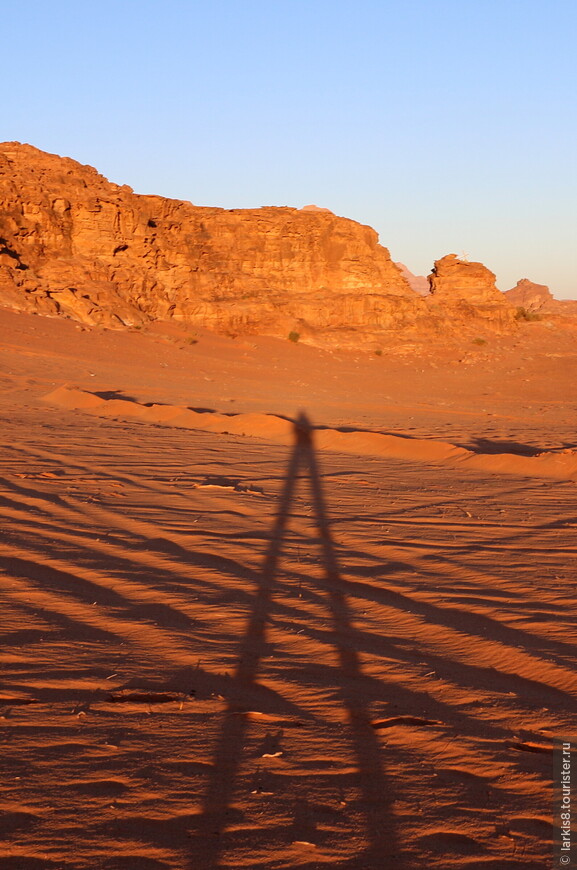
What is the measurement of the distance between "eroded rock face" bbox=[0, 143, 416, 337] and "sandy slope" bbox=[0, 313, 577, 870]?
2126 centimetres

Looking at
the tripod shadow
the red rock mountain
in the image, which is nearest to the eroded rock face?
the red rock mountain

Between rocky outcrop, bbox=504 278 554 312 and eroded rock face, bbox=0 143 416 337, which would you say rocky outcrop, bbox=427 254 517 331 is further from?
rocky outcrop, bbox=504 278 554 312

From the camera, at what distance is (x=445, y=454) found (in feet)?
33.2

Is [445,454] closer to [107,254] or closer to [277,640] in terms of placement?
[277,640]

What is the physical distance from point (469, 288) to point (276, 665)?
3684 cm

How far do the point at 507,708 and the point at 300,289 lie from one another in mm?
32576

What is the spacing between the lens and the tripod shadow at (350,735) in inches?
88.7

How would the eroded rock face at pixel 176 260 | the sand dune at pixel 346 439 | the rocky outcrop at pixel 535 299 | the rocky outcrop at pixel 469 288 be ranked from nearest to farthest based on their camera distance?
the sand dune at pixel 346 439 → the eroded rock face at pixel 176 260 → the rocky outcrop at pixel 469 288 → the rocky outcrop at pixel 535 299

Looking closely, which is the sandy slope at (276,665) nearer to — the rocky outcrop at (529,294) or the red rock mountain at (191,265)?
the red rock mountain at (191,265)

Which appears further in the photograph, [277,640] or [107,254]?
[107,254]

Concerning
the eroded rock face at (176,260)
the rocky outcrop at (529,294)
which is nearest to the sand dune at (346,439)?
the eroded rock face at (176,260)

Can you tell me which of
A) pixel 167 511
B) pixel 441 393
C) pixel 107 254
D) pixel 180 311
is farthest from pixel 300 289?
pixel 167 511

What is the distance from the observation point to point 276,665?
11.5ft

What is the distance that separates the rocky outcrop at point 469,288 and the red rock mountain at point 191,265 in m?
0.07
